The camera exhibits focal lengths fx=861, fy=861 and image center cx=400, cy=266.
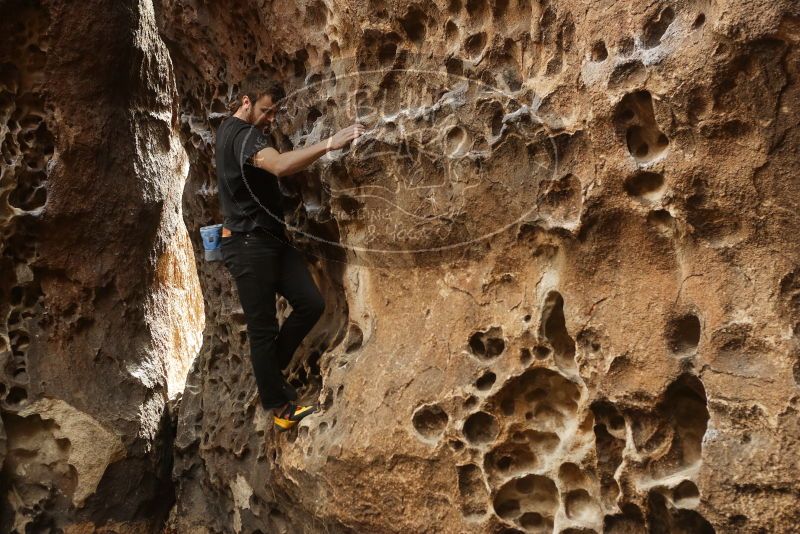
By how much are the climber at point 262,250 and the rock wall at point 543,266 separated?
14 cm

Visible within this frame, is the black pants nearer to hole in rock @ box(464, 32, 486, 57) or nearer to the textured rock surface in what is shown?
the textured rock surface

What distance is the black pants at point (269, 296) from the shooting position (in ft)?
10.4

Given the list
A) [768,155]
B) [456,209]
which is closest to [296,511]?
[456,209]

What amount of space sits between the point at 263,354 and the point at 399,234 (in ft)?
2.33

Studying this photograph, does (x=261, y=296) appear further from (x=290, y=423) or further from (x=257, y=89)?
(x=257, y=89)

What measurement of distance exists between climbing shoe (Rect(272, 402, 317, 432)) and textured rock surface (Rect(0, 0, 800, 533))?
0.07 meters

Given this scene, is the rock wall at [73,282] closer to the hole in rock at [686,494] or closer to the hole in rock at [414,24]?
the hole in rock at [414,24]

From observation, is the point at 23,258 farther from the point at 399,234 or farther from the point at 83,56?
the point at 399,234

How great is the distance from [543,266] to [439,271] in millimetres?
406

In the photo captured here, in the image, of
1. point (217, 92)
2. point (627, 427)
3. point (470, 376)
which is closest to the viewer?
point (627, 427)

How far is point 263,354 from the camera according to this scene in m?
3.22

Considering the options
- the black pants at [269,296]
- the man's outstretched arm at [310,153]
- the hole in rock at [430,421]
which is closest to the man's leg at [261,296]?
the black pants at [269,296]

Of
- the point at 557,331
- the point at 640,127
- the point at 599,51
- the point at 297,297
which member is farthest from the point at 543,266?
the point at 297,297

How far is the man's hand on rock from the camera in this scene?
9.69 ft
